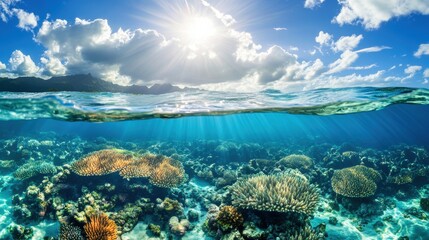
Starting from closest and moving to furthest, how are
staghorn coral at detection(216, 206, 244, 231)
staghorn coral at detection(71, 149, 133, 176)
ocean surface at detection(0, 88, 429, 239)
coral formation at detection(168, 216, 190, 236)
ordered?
staghorn coral at detection(216, 206, 244, 231), ocean surface at detection(0, 88, 429, 239), coral formation at detection(168, 216, 190, 236), staghorn coral at detection(71, 149, 133, 176)

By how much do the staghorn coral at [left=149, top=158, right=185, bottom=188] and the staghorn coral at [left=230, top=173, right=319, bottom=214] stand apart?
3.58 metres

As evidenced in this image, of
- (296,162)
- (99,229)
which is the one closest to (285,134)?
(296,162)

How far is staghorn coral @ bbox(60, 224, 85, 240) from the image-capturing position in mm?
7266

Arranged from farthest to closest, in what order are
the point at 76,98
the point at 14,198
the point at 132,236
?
the point at 76,98, the point at 14,198, the point at 132,236

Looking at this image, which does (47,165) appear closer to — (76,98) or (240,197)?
(76,98)

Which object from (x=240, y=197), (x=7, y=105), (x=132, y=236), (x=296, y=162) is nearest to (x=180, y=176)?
(x=132, y=236)

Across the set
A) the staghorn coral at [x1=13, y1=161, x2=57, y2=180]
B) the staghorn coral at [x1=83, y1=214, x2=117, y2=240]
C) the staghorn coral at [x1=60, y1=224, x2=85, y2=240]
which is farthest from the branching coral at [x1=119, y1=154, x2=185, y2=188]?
the staghorn coral at [x1=13, y1=161, x2=57, y2=180]

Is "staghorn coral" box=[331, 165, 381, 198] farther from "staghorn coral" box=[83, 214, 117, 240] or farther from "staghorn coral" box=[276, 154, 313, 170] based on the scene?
"staghorn coral" box=[83, 214, 117, 240]

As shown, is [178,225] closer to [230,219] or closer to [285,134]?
[230,219]

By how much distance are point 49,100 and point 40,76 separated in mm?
1798

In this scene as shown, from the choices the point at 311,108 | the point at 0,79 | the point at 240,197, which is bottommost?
the point at 240,197

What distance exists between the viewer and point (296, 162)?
1645 centimetres

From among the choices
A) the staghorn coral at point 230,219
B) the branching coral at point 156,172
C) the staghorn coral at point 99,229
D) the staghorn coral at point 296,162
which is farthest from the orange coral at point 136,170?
the staghorn coral at point 296,162

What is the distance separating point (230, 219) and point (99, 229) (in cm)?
391
